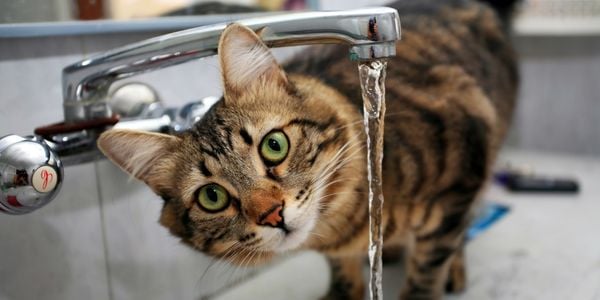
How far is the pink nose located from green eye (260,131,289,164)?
6 centimetres

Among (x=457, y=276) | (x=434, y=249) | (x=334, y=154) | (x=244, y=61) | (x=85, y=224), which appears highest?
(x=244, y=61)

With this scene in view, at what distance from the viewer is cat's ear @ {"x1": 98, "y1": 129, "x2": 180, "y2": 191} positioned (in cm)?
71

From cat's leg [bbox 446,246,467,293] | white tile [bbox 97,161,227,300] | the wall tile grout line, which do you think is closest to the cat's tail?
cat's leg [bbox 446,246,467,293]

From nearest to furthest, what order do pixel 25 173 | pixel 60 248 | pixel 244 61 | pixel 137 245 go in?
pixel 25 173 < pixel 244 61 < pixel 60 248 < pixel 137 245

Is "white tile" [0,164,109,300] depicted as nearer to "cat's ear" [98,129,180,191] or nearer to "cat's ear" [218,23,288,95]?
"cat's ear" [98,129,180,191]

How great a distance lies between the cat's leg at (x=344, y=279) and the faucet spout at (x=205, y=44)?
0.56m

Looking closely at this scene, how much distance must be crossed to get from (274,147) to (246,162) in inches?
1.7

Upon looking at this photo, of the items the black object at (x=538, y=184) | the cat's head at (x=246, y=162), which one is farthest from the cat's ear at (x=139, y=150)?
the black object at (x=538, y=184)

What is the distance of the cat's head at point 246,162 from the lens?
0.74 metres

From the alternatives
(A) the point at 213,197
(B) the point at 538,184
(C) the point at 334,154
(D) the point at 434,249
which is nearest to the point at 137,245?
(A) the point at 213,197

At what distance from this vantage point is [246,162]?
747 millimetres

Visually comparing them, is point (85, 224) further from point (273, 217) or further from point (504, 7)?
point (504, 7)

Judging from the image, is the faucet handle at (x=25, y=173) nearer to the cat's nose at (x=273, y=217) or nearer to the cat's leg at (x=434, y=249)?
the cat's nose at (x=273, y=217)

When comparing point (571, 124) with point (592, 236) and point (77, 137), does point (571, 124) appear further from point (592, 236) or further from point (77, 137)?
point (77, 137)
